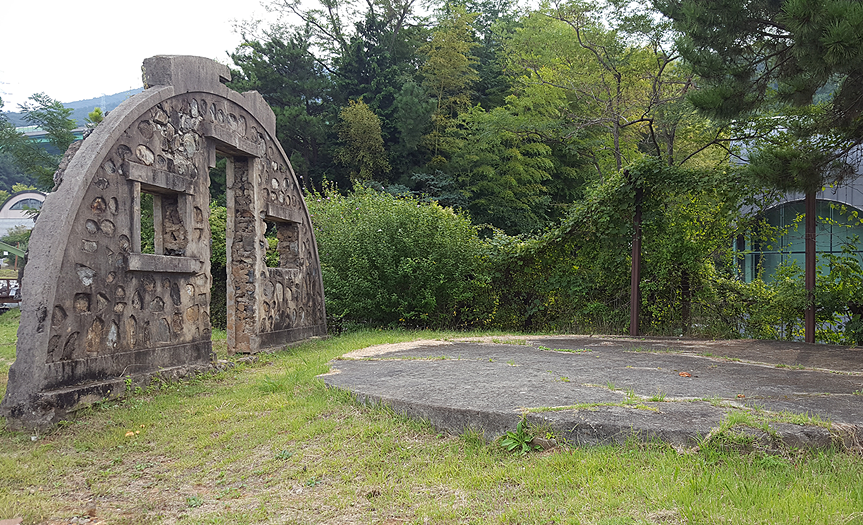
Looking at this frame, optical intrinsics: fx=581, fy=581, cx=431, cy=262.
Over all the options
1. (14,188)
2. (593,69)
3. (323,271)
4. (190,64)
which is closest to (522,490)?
(190,64)

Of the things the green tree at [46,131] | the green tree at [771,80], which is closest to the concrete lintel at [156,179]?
the green tree at [771,80]

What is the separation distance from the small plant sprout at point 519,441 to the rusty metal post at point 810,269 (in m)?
5.19

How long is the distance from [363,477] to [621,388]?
1.82 meters

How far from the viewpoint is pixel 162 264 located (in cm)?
550

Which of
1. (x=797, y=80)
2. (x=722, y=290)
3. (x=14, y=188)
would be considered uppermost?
(x=14, y=188)

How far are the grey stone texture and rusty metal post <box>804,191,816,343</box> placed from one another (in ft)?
Result: 1.67

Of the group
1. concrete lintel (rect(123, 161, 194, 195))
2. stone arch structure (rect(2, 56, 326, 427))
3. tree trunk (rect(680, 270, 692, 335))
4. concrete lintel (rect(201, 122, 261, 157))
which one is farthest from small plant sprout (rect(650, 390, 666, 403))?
concrete lintel (rect(201, 122, 261, 157))

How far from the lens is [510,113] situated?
21516 mm

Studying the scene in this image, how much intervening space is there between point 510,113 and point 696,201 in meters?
14.5


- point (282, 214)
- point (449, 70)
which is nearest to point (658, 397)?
point (282, 214)

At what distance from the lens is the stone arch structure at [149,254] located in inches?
169

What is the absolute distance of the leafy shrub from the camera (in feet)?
31.2

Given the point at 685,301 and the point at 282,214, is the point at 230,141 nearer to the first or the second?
the point at 282,214

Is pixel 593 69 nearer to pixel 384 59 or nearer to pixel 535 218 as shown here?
pixel 535 218
